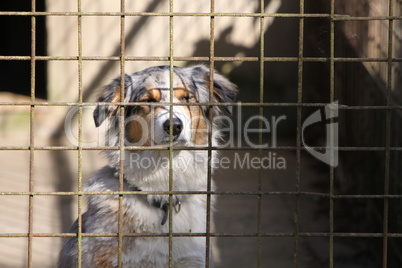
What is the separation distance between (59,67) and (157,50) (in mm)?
1177

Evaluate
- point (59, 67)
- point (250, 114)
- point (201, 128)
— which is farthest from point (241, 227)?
point (59, 67)

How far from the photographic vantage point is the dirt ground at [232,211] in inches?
192

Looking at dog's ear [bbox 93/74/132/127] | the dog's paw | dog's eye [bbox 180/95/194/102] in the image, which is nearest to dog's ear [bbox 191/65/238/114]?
dog's eye [bbox 180/95/194/102]

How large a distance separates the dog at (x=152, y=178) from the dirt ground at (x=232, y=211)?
630 mm

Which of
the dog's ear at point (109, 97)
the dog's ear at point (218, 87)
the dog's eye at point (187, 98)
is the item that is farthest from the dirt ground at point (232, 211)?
the dog's ear at point (109, 97)

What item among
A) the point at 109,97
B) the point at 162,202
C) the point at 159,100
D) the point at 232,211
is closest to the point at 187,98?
the point at 159,100

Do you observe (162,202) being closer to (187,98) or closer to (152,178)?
(152,178)

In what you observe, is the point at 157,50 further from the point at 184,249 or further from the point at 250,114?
the point at 184,249

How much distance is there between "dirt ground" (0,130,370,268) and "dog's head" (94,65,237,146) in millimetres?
793

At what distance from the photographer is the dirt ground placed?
16.0 ft

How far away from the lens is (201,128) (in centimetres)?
415

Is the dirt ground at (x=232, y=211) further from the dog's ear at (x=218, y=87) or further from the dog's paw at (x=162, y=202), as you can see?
the dog's ear at (x=218, y=87)

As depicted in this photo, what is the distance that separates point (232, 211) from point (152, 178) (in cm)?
202

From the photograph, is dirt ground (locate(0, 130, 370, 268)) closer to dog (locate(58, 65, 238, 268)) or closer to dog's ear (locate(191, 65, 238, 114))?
dog (locate(58, 65, 238, 268))
